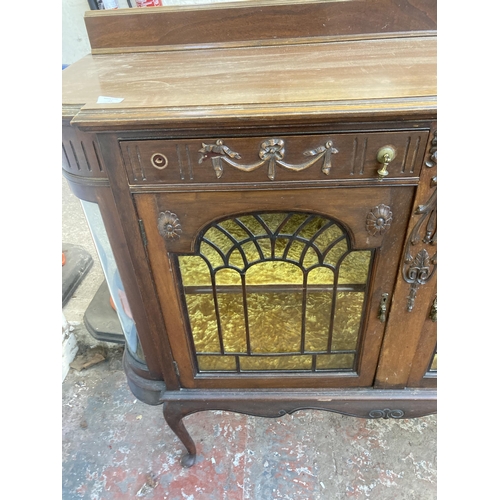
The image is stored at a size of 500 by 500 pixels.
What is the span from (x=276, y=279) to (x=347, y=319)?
191 millimetres

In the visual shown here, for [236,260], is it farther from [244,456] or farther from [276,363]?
[244,456]

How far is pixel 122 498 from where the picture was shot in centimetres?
113

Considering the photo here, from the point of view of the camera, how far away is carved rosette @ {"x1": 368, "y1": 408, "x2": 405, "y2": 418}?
3.18 ft

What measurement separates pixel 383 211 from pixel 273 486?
2.97 ft

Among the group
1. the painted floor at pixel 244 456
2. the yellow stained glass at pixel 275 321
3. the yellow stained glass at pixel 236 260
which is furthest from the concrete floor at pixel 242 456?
the yellow stained glass at pixel 236 260

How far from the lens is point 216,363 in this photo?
959 mm

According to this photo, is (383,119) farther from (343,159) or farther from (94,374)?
(94,374)

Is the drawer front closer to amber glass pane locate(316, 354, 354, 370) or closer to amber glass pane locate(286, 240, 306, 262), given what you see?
amber glass pane locate(286, 240, 306, 262)

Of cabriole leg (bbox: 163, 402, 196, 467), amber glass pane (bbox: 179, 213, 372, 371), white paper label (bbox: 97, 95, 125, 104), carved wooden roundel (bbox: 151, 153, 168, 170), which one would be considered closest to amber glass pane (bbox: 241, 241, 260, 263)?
amber glass pane (bbox: 179, 213, 372, 371)

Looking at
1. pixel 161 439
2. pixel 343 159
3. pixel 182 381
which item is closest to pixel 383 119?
pixel 343 159

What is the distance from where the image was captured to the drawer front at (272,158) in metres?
0.62

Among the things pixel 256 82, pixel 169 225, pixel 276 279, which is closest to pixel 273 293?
pixel 276 279

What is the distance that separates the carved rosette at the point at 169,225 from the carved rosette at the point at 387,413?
0.68 m

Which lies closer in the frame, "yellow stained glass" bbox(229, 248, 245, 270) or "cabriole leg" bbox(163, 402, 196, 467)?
"yellow stained glass" bbox(229, 248, 245, 270)
